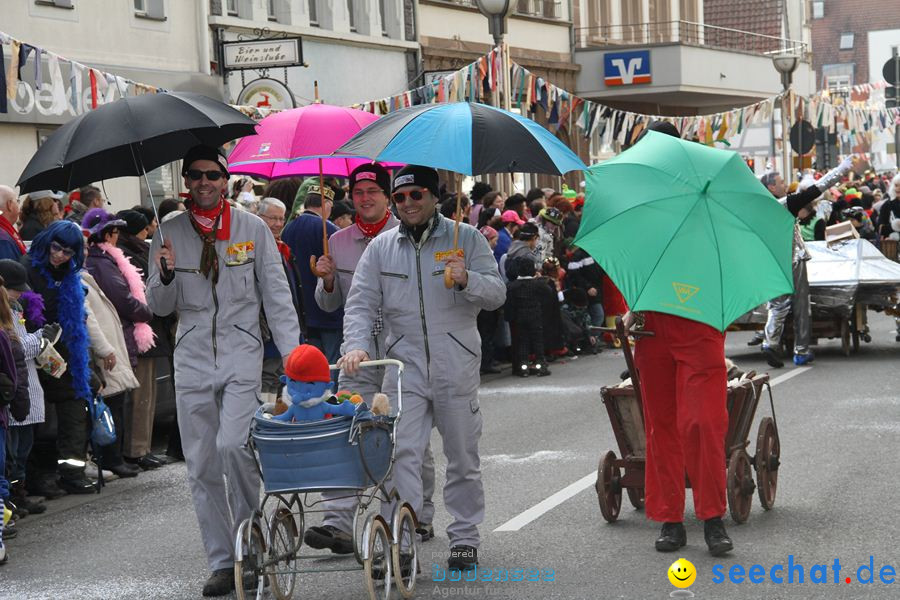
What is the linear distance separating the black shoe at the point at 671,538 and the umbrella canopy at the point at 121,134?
2.82 m

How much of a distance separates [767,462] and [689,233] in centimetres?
179

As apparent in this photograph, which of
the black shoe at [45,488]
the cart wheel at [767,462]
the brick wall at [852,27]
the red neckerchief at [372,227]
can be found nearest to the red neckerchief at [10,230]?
the black shoe at [45,488]

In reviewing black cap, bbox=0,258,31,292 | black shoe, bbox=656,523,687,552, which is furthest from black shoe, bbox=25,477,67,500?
black shoe, bbox=656,523,687,552

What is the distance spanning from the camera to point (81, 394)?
1093cm

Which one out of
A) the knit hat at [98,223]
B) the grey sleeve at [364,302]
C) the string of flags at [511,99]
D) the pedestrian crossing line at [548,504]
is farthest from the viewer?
the string of flags at [511,99]

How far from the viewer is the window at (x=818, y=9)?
103188mm

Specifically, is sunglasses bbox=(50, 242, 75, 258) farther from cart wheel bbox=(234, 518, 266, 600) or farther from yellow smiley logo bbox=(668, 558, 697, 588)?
yellow smiley logo bbox=(668, 558, 697, 588)

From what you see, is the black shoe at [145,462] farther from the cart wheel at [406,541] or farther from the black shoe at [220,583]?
the cart wheel at [406,541]

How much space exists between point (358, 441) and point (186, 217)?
1.68 meters

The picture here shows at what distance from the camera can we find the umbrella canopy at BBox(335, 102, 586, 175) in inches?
294

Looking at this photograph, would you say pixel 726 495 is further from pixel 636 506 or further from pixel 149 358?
pixel 149 358

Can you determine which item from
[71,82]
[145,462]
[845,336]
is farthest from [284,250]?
[845,336]

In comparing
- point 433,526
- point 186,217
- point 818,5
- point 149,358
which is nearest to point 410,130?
point 186,217

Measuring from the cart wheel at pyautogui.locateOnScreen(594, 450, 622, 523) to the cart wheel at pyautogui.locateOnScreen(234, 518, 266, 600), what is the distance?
2336 millimetres
